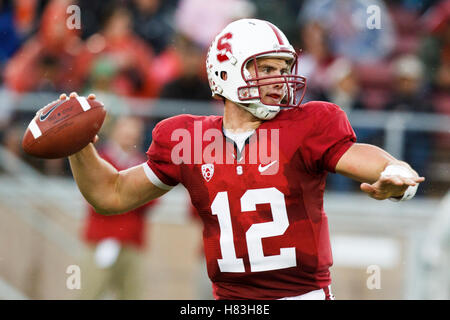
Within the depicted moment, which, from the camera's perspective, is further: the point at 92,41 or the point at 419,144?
the point at 92,41

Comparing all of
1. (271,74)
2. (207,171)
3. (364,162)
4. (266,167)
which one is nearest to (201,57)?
(271,74)

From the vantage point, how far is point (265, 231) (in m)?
3.03

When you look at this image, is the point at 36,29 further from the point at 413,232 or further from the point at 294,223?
the point at 294,223

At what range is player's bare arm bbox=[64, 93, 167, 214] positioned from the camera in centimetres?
339

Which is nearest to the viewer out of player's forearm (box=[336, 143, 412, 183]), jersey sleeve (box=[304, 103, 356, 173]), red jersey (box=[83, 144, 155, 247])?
player's forearm (box=[336, 143, 412, 183])

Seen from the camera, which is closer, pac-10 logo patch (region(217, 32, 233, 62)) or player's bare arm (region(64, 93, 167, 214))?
pac-10 logo patch (region(217, 32, 233, 62))

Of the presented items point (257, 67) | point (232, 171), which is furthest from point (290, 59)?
point (232, 171)

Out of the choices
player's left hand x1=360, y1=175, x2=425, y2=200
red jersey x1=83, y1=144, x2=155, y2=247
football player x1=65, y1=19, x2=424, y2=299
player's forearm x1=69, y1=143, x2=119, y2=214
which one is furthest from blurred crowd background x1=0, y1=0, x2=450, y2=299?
player's left hand x1=360, y1=175, x2=425, y2=200

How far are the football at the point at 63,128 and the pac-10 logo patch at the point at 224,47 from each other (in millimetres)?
595

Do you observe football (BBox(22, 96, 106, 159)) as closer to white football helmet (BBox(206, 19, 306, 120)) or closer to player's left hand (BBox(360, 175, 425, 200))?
white football helmet (BBox(206, 19, 306, 120))

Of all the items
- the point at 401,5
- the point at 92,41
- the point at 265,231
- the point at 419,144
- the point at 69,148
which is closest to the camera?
the point at 265,231

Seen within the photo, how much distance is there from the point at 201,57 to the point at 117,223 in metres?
1.54

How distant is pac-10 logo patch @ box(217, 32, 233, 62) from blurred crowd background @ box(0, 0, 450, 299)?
2808 mm

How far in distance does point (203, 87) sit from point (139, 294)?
5.87 feet
